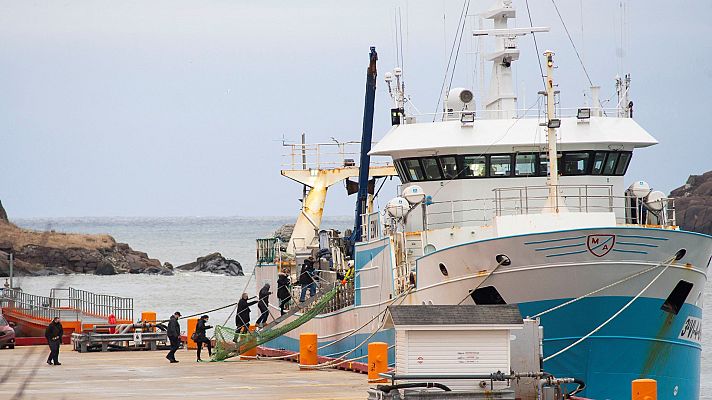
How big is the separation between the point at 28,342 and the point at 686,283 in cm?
2125

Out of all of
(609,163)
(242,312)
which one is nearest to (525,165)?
(609,163)

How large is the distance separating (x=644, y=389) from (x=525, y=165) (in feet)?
27.3

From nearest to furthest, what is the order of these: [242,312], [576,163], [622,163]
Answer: [576,163] < [622,163] < [242,312]

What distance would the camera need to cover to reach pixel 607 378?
18734 millimetres

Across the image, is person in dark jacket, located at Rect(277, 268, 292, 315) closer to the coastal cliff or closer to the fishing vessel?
the fishing vessel

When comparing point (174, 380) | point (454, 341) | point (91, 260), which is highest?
point (91, 260)

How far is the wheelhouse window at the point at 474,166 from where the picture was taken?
75.3 feet

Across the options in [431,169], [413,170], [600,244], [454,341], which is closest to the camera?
[454,341]

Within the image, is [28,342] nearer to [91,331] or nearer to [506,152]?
[91,331]

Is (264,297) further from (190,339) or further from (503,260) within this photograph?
(503,260)

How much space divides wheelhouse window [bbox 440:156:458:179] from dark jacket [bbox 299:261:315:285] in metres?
8.07

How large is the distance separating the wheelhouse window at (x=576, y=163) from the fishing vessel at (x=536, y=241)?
0.09ft

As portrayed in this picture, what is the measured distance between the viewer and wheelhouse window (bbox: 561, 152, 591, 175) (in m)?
22.8

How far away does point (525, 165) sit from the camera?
2288 cm
